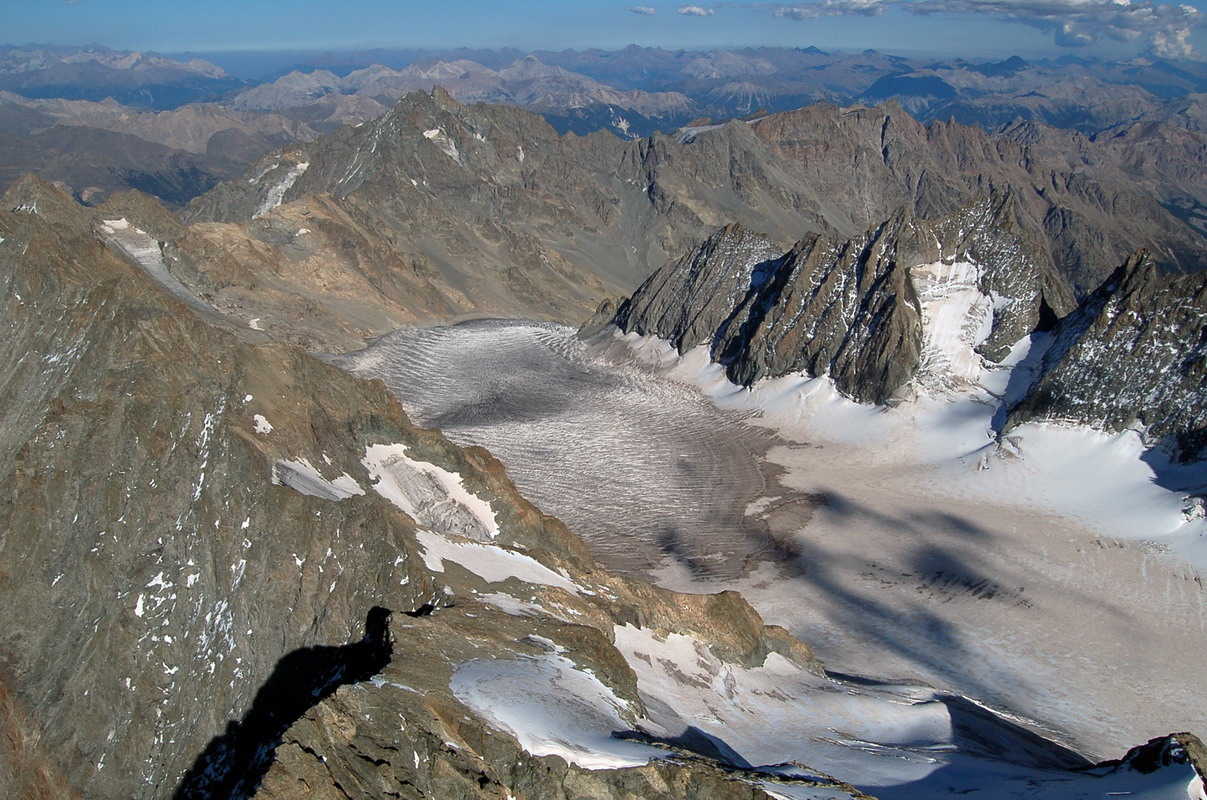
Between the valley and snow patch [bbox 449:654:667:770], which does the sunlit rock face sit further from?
snow patch [bbox 449:654:667:770]

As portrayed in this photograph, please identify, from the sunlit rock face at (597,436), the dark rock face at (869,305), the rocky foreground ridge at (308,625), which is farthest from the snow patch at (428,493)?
the dark rock face at (869,305)

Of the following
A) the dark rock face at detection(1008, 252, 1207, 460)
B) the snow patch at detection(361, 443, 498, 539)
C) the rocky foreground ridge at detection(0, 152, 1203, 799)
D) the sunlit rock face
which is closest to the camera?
the rocky foreground ridge at detection(0, 152, 1203, 799)

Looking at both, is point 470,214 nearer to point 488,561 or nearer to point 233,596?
point 488,561

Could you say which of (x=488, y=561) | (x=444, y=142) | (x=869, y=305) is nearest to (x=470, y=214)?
(x=444, y=142)

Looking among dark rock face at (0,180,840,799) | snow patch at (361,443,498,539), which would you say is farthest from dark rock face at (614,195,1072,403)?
snow patch at (361,443,498,539)

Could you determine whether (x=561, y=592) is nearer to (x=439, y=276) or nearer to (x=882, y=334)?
(x=882, y=334)

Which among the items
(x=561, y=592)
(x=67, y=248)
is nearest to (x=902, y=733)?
(x=561, y=592)
